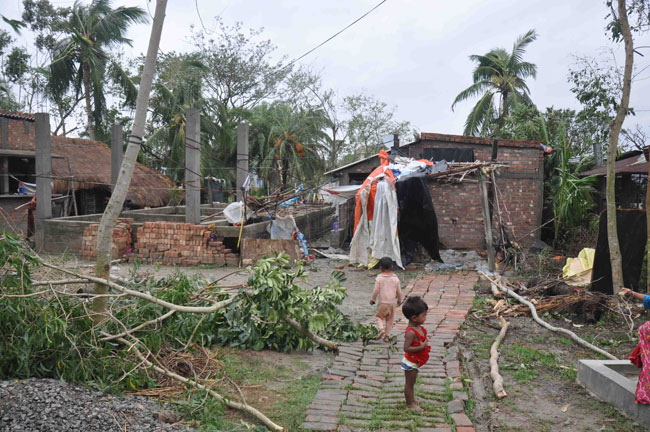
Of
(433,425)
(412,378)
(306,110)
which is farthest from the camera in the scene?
(306,110)

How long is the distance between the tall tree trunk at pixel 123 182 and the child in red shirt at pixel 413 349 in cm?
267

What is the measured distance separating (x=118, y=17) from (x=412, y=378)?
23.8 metres

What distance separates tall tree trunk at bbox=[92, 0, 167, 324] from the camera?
4.72 meters

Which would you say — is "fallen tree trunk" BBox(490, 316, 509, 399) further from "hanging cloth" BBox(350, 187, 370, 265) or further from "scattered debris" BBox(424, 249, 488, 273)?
"hanging cloth" BBox(350, 187, 370, 265)

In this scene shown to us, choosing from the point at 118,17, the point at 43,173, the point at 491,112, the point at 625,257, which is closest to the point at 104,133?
the point at 118,17

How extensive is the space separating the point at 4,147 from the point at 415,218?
15.1 m

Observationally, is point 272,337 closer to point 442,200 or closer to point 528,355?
point 528,355

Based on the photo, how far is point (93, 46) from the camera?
73.8 ft

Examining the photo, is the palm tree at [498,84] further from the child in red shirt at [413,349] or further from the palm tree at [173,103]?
the child in red shirt at [413,349]

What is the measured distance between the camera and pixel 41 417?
3340 millimetres

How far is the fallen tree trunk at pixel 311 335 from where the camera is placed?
545 centimetres

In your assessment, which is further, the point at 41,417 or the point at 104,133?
the point at 104,133

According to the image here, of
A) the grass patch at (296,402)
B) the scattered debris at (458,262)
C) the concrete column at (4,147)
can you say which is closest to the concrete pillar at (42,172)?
the concrete column at (4,147)

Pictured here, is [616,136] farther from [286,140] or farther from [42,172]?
[286,140]
